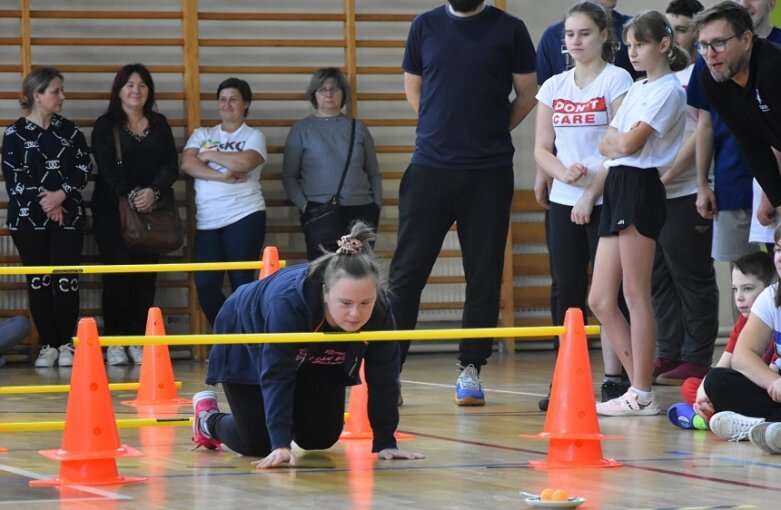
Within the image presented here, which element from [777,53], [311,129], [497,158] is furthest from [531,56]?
[311,129]

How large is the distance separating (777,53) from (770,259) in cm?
72

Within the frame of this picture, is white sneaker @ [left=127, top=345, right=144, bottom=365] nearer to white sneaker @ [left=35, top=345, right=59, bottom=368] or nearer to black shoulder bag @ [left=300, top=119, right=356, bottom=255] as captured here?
white sneaker @ [left=35, top=345, right=59, bottom=368]

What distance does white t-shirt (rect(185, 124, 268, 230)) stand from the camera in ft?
24.2

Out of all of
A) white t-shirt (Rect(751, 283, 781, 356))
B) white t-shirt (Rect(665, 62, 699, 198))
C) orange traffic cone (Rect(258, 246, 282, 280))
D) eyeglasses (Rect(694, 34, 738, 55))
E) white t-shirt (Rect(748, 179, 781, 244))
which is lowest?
white t-shirt (Rect(751, 283, 781, 356))

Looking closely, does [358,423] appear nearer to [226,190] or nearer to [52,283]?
[226,190]

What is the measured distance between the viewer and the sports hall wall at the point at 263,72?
298 inches

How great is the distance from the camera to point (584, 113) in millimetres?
4719

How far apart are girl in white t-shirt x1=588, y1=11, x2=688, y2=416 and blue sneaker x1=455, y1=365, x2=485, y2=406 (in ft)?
1.77

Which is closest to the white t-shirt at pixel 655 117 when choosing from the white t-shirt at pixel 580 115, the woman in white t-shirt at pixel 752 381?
the white t-shirt at pixel 580 115

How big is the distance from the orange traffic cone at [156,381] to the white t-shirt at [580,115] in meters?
1.70

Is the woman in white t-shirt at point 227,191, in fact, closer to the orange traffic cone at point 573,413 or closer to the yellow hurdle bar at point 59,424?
the yellow hurdle bar at point 59,424

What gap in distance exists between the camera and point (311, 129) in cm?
753

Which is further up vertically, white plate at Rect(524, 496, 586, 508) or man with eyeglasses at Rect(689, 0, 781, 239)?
man with eyeglasses at Rect(689, 0, 781, 239)

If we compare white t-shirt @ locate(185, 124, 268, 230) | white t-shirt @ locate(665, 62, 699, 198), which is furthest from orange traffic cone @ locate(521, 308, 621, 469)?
white t-shirt @ locate(185, 124, 268, 230)
